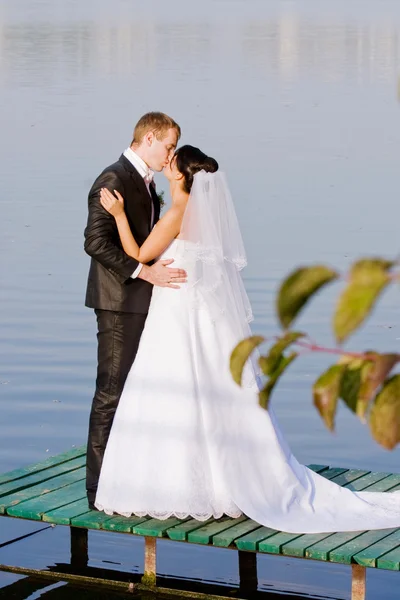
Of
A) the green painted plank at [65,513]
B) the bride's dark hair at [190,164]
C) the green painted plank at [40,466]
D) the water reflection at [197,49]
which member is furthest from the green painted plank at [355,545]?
the water reflection at [197,49]

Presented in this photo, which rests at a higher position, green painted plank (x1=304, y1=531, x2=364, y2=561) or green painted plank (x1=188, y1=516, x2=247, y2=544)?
green painted plank (x1=188, y1=516, x2=247, y2=544)

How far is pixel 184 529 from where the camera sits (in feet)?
19.2

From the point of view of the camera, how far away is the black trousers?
617 cm

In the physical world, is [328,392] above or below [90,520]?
above

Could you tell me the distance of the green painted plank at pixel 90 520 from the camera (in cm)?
599

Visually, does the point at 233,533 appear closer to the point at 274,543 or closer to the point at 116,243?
the point at 274,543

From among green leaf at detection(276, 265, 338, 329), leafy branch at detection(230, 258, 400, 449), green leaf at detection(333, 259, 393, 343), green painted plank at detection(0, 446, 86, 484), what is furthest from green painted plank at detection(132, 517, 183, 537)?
green leaf at detection(333, 259, 393, 343)

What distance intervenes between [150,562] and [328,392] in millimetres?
4192

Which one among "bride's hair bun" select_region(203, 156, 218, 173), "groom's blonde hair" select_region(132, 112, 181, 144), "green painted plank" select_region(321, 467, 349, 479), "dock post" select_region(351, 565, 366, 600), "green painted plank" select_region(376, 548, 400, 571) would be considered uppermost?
"groom's blonde hair" select_region(132, 112, 181, 144)

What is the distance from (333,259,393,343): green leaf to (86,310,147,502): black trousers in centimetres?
429

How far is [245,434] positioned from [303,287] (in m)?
4.14

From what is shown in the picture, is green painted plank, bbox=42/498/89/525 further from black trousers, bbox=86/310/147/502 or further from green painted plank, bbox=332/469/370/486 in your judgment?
green painted plank, bbox=332/469/370/486

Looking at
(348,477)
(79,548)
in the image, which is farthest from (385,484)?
(79,548)

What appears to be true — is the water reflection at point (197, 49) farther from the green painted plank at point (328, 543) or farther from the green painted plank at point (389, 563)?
the green painted plank at point (389, 563)
